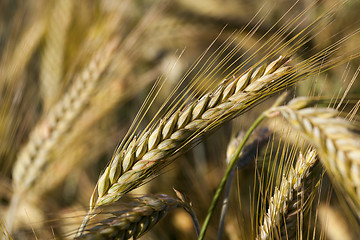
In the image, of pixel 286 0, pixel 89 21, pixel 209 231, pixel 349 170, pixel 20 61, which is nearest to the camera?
pixel 349 170

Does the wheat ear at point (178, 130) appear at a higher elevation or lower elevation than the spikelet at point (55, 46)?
lower

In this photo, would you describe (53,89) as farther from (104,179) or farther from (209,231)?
(104,179)

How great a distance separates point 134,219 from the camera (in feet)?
1.85

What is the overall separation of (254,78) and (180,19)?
91cm

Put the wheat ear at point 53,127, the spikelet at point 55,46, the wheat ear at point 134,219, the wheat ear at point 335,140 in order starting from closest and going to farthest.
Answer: the wheat ear at point 335,140 < the wheat ear at point 134,219 < the wheat ear at point 53,127 < the spikelet at point 55,46

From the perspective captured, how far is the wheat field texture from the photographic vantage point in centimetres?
57

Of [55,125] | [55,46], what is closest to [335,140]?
[55,125]

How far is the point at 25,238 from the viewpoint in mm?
955

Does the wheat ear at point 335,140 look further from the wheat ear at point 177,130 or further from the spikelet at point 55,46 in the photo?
the spikelet at point 55,46

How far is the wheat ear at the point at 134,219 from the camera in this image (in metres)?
0.54

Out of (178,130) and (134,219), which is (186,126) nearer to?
(178,130)

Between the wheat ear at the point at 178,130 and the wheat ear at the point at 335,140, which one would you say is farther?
the wheat ear at the point at 178,130

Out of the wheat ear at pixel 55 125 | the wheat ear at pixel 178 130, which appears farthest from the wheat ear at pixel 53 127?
the wheat ear at pixel 178 130

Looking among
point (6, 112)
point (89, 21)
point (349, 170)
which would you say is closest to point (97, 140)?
point (6, 112)
